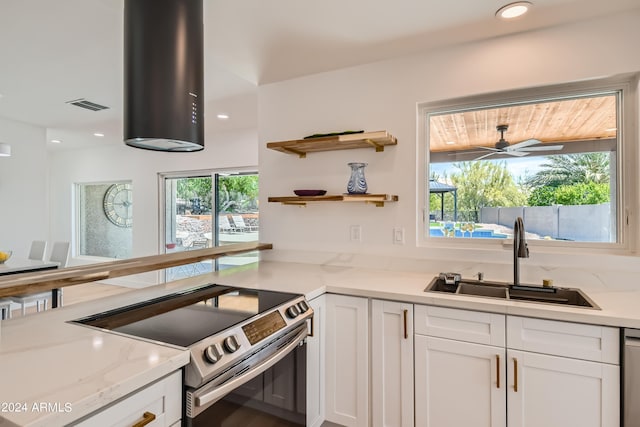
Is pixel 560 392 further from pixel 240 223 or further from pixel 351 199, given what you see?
pixel 240 223

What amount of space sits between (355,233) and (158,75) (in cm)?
154

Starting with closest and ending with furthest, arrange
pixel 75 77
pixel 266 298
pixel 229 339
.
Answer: pixel 229 339 < pixel 266 298 < pixel 75 77

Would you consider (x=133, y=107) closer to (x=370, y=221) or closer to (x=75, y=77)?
(x=370, y=221)

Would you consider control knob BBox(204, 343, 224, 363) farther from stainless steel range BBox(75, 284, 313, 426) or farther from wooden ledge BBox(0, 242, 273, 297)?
wooden ledge BBox(0, 242, 273, 297)

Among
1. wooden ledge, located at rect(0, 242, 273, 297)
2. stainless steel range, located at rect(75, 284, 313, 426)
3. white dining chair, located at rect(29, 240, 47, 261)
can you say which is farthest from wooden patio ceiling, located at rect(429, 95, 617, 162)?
white dining chair, located at rect(29, 240, 47, 261)

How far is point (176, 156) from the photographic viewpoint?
4.99 m

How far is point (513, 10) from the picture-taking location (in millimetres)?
1700

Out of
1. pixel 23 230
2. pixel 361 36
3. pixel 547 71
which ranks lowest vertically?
pixel 23 230

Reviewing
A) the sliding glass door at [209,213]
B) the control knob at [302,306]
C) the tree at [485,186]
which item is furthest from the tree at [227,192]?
the control knob at [302,306]

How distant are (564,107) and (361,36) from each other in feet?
Result: 4.18

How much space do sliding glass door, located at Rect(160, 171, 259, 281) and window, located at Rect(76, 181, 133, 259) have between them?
871 mm

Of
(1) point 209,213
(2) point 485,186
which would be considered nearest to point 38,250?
(1) point 209,213

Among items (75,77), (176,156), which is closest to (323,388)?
(75,77)

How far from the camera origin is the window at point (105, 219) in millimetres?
5543
